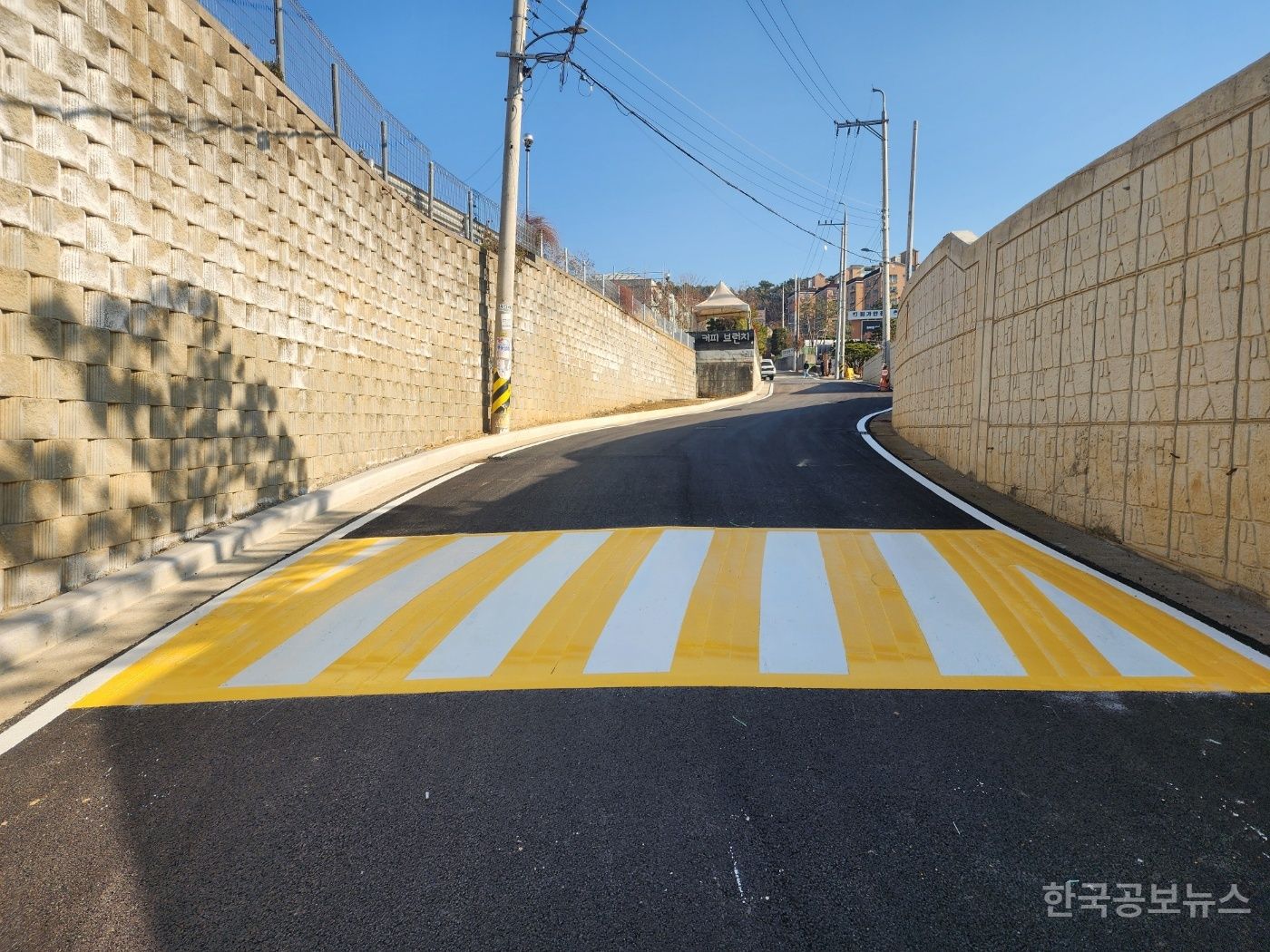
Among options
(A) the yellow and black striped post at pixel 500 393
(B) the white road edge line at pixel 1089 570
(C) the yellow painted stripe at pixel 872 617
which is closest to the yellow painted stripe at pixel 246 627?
(C) the yellow painted stripe at pixel 872 617

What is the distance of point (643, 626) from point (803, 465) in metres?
6.60

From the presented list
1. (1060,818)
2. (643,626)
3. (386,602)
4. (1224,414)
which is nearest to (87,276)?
(386,602)

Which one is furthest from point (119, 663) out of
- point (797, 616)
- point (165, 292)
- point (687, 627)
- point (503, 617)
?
point (797, 616)

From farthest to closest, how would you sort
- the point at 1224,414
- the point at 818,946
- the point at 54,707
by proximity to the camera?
the point at 1224,414 → the point at 54,707 → the point at 818,946

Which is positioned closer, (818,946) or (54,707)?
(818,946)

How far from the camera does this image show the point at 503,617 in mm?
4938

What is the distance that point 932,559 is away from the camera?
6.07 meters

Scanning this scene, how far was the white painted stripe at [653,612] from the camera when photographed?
165 inches

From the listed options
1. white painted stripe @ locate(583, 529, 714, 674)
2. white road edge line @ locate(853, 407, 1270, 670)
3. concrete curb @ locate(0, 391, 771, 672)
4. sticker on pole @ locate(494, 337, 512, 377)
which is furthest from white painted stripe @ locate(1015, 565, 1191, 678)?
sticker on pole @ locate(494, 337, 512, 377)

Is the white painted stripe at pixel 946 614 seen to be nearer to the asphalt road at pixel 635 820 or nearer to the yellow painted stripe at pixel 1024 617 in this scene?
the yellow painted stripe at pixel 1024 617

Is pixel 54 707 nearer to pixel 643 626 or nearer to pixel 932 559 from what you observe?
pixel 643 626

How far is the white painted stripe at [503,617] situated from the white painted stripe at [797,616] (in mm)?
1491

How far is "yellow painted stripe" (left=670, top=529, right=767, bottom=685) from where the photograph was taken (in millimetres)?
4113

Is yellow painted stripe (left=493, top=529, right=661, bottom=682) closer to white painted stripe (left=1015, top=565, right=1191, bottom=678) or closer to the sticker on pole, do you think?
white painted stripe (left=1015, top=565, right=1191, bottom=678)
